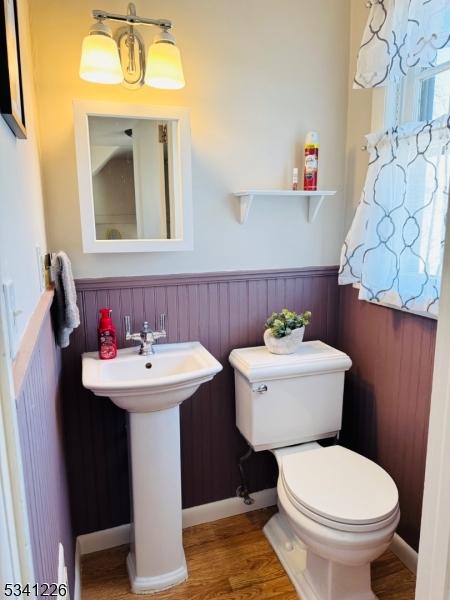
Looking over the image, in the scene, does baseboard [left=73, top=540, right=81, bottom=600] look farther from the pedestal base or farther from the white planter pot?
the white planter pot

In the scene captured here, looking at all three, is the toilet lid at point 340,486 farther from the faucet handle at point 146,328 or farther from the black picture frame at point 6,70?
the black picture frame at point 6,70

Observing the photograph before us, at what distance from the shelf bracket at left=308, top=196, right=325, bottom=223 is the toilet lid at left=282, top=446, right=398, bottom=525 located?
3.51 ft

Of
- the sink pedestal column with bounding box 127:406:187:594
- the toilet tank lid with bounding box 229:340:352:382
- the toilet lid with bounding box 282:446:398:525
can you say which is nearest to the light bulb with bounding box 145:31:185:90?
the toilet tank lid with bounding box 229:340:352:382

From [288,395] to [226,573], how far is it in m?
0.80

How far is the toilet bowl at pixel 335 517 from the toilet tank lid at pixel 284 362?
0.34 m

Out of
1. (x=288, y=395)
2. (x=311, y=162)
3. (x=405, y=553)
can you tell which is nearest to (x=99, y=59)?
(x=311, y=162)

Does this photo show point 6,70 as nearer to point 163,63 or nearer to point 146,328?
point 163,63

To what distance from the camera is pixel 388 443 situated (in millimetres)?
1876

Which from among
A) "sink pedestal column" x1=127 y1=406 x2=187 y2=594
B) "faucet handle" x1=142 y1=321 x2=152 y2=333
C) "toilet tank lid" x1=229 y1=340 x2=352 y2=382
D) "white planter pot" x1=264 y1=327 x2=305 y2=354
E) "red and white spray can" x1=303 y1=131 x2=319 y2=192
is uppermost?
"red and white spray can" x1=303 y1=131 x2=319 y2=192

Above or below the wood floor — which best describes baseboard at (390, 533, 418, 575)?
above

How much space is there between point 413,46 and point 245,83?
0.69 m

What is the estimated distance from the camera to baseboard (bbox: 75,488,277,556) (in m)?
1.91

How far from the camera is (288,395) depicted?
6.03ft

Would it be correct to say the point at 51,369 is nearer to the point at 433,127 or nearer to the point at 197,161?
the point at 197,161
